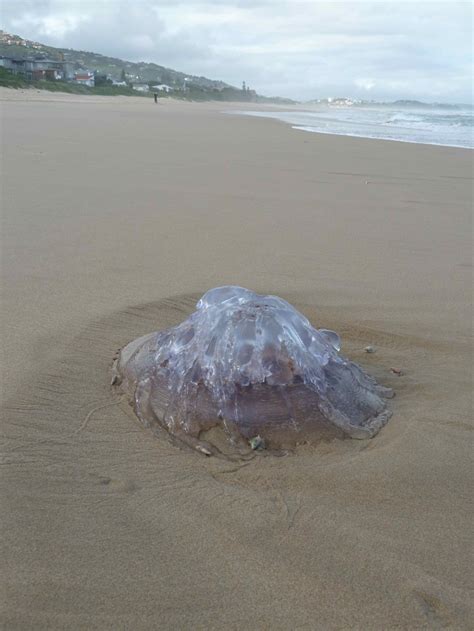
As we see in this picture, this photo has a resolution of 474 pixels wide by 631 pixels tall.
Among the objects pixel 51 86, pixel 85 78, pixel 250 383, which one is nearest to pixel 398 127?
pixel 250 383

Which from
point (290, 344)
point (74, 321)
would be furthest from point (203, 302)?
point (74, 321)

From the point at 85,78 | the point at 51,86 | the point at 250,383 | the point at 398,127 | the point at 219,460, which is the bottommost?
the point at 219,460

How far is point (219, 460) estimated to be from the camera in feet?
6.75

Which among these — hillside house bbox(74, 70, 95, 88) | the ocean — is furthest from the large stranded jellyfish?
hillside house bbox(74, 70, 95, 88)

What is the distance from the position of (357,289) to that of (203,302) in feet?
5.18

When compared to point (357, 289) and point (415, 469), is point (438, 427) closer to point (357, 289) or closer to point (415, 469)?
point (415, 469)

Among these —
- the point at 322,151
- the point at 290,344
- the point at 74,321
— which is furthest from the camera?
the point at 322,151

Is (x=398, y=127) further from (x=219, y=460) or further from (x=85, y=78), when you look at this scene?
(x=85, y=78)

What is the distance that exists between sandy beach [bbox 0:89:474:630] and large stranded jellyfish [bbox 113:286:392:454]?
0.09m

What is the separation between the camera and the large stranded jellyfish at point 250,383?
2156mm

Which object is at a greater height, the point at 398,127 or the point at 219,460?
the point at 398,127

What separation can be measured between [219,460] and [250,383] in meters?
0.29

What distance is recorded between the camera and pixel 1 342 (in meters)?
2.72

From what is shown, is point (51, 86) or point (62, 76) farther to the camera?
point (62, 76)
